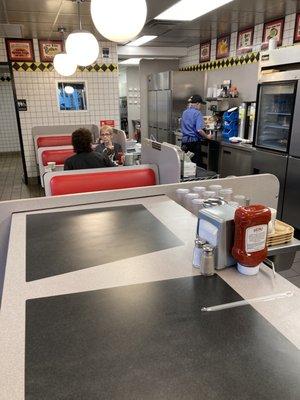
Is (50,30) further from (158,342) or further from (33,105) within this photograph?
(158,342)

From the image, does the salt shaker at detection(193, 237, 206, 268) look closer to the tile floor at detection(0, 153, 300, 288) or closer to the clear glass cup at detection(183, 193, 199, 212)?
the clear glass cup at detection(183, 193, 199, 212)

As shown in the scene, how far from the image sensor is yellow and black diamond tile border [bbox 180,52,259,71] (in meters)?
5.93

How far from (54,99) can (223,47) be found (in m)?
3.56

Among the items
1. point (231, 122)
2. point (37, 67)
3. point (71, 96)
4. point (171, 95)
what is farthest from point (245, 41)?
point (37, 67)

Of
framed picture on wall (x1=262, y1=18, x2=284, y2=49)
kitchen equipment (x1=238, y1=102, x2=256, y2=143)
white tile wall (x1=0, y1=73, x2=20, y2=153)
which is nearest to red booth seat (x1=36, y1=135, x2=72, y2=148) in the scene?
kitchen equipment (x1=238, y1=102, x2=256, y2=143)

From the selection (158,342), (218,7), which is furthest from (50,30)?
(158,342)

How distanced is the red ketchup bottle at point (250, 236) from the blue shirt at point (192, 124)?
187 inches

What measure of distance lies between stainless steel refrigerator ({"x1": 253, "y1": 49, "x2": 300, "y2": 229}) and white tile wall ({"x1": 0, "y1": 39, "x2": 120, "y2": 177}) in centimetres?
354

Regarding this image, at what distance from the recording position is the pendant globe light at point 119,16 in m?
1.99

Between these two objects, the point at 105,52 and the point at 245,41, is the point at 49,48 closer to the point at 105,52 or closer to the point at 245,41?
the point at 105,52

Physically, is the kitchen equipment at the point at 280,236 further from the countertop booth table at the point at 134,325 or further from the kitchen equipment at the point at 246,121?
the kitchen equipment at the point at 246,121

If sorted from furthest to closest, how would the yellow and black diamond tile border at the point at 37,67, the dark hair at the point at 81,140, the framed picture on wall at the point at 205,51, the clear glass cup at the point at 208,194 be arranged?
the framed picture on wall at the point at 205,51 → the yellow and black diamond tile border at the point at 37,67 → the dark hair at the point at 81,140 → the clear glass cup at the point at 208,194

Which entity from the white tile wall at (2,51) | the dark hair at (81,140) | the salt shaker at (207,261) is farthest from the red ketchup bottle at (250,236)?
the white tile wall at (2,51)

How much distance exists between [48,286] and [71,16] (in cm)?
452
